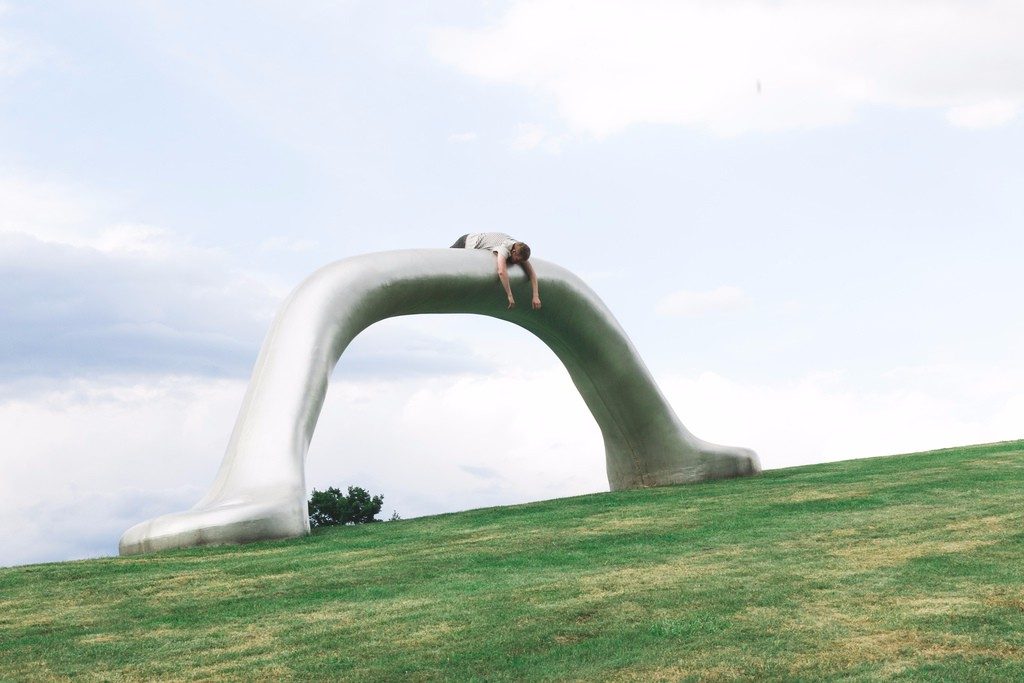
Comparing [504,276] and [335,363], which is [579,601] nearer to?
[335,363]

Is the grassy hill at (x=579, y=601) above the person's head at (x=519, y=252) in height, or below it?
below

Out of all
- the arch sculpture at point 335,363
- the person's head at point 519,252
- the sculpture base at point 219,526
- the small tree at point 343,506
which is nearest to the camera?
the sculpture base at point 219,526

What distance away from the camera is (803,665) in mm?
4883

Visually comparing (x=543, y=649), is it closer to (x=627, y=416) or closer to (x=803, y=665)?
(x=803, y=665)

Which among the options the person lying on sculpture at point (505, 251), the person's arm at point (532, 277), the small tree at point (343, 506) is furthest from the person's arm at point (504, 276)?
the small tree at point (343, 506)

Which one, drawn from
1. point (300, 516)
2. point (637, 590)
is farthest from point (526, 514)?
point (637, 590)

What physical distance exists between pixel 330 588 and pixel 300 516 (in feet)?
10.8

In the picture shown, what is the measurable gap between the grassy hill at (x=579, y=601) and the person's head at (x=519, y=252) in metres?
4.04

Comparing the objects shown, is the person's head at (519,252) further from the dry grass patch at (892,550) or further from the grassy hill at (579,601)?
the dry grass patch at (892,550)

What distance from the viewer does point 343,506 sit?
873 inches

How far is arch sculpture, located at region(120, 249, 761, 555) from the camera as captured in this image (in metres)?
10.5

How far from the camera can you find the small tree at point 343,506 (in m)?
21.9

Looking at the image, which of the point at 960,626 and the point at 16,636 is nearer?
the point at 960,626

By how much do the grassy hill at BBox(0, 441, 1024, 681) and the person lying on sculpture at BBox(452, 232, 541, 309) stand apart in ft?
12.3
